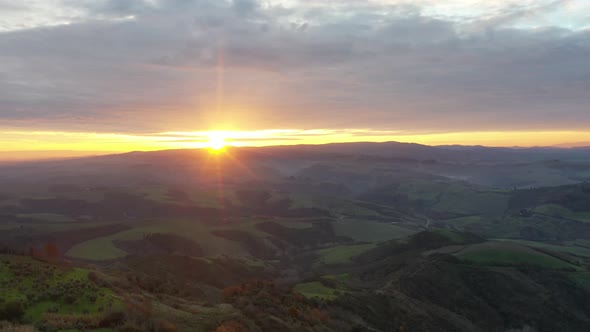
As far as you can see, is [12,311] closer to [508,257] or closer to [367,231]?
[508,257]

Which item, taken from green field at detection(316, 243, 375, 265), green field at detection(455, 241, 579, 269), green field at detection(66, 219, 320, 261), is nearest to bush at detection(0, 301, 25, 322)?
green field at detection(455, 241, 579, 269)

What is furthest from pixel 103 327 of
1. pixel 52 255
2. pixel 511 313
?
pixel 511 313

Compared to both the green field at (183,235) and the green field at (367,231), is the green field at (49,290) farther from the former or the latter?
the green field at (367,231)

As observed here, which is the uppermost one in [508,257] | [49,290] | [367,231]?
[49,290]

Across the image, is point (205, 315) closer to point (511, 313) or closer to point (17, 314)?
point (17, 314)

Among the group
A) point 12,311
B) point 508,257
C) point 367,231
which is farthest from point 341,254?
point 12,311

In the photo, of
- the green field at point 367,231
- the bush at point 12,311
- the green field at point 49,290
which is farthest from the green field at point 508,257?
the bush at point 12,311
